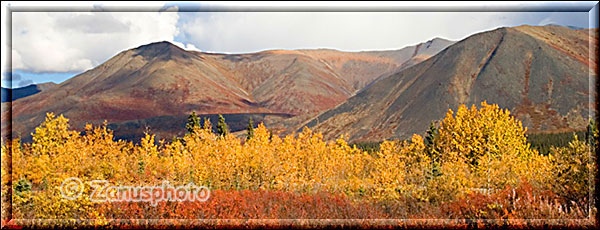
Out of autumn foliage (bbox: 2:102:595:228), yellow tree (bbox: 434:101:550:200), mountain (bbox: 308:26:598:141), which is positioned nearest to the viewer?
autumn foliage (bbox: 2:102:595:228)

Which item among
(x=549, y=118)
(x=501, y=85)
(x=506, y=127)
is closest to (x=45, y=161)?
(x=506, y=127)

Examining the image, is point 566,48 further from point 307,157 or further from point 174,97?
point 174,97

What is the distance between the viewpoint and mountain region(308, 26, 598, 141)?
81.6 metres

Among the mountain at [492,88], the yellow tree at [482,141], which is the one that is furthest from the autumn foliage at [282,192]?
the mountain at [492,88]

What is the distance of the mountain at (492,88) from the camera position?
81625mm

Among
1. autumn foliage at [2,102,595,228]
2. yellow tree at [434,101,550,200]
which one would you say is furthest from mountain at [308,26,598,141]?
autumn foliage at [2,102,595,228]

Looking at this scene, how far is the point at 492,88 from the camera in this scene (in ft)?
302

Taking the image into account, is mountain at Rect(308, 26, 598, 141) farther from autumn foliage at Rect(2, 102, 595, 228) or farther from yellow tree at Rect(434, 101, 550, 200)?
autumn foliage at Rect(2, 102, 595, 228)

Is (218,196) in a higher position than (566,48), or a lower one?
lower

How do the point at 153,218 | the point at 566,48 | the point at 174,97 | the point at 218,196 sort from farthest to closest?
the point at 174,97
the point at 566,48
the point at 218,196
the point at 153,218

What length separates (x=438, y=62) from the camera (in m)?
114

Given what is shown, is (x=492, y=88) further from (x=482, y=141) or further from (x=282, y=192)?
(x=282, y=192)

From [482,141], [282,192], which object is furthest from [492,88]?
[282,192]

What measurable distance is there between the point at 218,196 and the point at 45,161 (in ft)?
16.0
